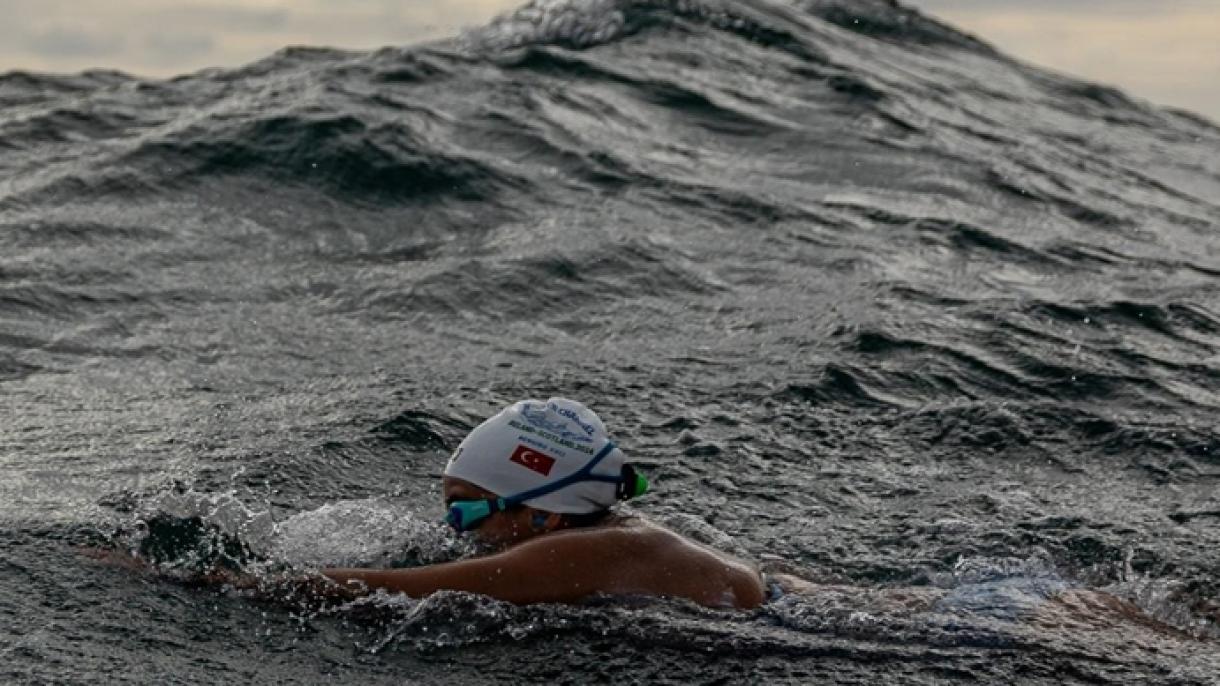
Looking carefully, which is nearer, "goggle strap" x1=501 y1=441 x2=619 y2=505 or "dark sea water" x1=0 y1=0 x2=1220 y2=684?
"dark sea water" x1=0 y1=0 x2=1220 y2=684

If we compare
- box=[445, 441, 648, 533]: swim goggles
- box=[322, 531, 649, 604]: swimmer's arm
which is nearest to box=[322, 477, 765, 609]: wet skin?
box=[322, 531, 649, 604]: swimmer's arm

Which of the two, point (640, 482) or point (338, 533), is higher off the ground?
point (640, 482)

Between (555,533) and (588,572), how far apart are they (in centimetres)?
23

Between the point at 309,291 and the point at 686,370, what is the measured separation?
10.9 feet

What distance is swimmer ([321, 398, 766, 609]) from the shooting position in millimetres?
6457

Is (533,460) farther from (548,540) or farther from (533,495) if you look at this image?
(548,540)

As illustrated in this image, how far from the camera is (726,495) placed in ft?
29.3

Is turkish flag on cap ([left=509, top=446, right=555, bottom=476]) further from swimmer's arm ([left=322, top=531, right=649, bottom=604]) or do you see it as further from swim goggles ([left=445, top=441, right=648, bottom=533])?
swimmer's arm ([left=322, top=531, right=649, bottom=604])

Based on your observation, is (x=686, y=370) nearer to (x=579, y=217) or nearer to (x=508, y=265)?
(x=508, y=265)

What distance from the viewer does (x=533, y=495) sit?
22.6 ft

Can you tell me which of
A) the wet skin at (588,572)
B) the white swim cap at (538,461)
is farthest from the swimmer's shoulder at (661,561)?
the white swim cap at (538,461)

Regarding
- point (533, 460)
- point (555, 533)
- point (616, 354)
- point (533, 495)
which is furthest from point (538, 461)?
point (616, 354)

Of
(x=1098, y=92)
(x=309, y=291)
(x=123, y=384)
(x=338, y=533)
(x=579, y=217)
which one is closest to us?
(x=338, y=533)

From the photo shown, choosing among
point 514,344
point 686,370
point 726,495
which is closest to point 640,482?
point 726,495
